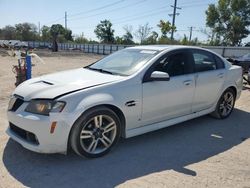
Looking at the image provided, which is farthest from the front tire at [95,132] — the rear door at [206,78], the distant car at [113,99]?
the rear door at [206,78]

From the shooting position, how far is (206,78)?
5.38 meters

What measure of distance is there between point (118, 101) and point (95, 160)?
33.8 inches

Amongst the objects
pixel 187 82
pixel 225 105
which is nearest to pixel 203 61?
pixel 187 82

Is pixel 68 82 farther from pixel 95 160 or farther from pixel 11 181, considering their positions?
pixel 11 181

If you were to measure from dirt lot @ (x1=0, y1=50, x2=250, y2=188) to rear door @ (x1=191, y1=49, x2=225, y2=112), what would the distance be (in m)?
0.66

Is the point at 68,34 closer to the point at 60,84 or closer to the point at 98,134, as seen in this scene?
the point at 60,84

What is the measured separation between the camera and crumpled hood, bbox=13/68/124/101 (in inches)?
149

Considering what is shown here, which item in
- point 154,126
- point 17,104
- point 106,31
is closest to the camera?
point 17,104

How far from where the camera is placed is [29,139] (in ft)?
12.3

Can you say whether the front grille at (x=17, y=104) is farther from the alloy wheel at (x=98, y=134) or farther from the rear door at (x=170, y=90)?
the rear door at (x=170, y=90)

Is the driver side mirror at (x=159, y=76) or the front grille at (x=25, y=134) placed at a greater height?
the driver side mirror at (x=159, y=76)

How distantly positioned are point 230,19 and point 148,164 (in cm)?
5267

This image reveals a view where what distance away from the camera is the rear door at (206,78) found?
17.3 feet

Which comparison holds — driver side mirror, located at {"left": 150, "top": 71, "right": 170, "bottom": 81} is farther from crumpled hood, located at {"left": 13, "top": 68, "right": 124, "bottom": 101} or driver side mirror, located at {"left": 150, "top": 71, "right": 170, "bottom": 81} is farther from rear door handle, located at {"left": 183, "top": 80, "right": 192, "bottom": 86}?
rear door handle, located at {"left": 183, "top": 80, "right": 192, "bottom": 86}
